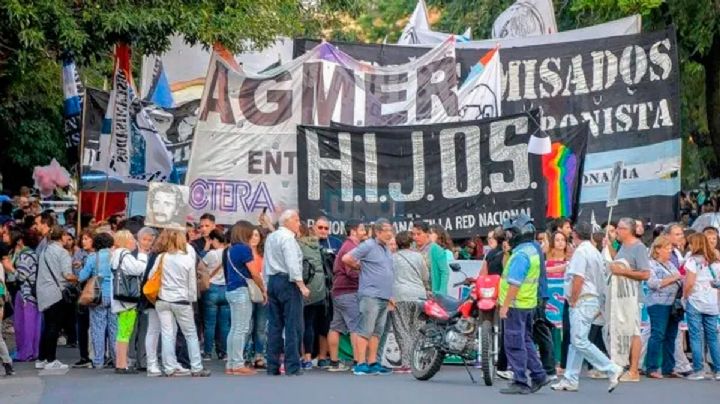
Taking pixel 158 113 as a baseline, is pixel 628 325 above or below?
below

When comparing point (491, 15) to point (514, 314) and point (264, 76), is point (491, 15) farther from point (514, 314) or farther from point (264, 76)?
point (514, 314)

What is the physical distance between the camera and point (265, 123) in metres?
21.4

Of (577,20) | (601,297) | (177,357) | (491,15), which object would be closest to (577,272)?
(601,297)

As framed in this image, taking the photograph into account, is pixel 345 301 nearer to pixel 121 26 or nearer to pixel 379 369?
pixel 379 369

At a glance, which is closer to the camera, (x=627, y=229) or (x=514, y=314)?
(x=514, y=314)

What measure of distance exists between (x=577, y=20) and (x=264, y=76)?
9.87 metres

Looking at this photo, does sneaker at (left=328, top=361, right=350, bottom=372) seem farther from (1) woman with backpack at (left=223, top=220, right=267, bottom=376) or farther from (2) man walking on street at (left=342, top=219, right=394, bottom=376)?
(1) woman with backpack at (left=223, top=220, right=267, bottom=376)

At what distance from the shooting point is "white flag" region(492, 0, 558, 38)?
995 inches

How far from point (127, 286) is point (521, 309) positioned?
16.0ft

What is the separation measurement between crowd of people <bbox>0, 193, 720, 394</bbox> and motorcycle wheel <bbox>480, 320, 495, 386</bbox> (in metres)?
0.50

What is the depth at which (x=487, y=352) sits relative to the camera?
1582 cm

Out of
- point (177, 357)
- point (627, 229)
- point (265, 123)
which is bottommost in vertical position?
point (177, 357)

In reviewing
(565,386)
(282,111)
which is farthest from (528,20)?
(565,386)

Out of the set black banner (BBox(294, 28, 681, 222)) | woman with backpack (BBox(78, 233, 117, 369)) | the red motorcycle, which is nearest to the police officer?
the red motorcycle
